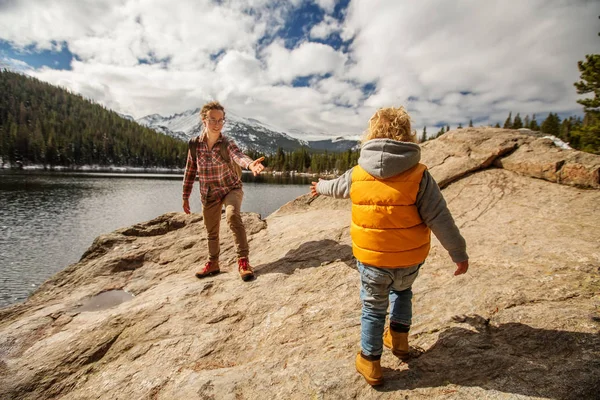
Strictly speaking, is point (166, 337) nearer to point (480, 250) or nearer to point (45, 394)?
point (45, 394)

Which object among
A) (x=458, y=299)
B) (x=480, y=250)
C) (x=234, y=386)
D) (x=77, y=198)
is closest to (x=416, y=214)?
(x=458, y=299)

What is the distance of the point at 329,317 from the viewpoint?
4.25 metres

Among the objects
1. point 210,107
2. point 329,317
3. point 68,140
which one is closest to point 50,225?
point 210,107

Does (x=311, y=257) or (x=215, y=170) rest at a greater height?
(x=215, y=170)

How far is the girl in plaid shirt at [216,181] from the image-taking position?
581 centimetres

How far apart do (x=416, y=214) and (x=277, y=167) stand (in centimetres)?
14132

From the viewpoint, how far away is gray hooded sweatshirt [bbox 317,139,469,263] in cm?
287

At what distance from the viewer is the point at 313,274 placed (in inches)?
214

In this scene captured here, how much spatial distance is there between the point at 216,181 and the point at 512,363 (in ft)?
18.1

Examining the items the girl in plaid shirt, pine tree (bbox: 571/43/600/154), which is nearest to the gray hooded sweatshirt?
the girl in plaid shirt

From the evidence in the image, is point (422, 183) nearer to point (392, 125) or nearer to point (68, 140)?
point (392, 125)

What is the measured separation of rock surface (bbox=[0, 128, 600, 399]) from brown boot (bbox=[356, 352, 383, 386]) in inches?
3.6

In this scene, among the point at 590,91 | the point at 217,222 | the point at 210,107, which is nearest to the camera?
the point at 210,107

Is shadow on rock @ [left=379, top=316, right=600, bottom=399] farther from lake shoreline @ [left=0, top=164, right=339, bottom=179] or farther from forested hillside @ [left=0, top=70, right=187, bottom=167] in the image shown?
forested hillside @ [left=0, top=70, right=187, bottom=167]
